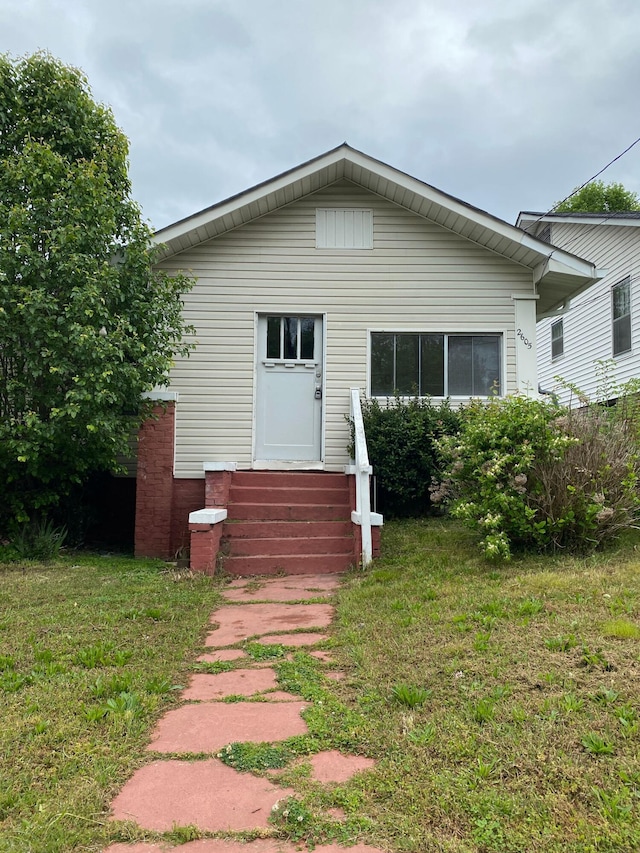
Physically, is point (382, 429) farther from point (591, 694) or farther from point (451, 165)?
point (451, 165)

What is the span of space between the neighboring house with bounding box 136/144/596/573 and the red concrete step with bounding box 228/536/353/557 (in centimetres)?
200

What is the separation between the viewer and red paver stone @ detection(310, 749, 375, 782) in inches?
91.8

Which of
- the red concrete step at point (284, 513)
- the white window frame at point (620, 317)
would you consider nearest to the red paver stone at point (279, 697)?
the red concrete step at point (284, 513)

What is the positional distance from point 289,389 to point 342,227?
257cm

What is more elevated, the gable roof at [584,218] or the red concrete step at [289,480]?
the gable roof at [584,218]

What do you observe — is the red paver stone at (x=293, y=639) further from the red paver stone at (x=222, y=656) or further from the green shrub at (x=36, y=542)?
the green shrub at (x=36, y=542)

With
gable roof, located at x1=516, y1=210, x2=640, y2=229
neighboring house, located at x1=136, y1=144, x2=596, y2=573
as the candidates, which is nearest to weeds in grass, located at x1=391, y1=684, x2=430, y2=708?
neighboring house, located at x1=136, y1=144, x2=596, y2=573

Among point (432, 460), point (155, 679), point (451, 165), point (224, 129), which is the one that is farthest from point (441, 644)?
point (224, 129)

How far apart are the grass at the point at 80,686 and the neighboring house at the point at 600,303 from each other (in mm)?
9155

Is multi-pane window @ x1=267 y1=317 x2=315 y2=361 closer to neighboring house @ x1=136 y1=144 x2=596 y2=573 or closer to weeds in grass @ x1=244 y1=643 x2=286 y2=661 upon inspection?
neighboring house @ x1=136 y1=144 x2=596 y2=573

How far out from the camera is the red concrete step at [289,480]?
7637 millimetres

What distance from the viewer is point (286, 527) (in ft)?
22.6

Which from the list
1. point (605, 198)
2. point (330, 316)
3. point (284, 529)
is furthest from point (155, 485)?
point (605, 198)

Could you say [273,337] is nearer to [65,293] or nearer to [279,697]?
[65,293]
